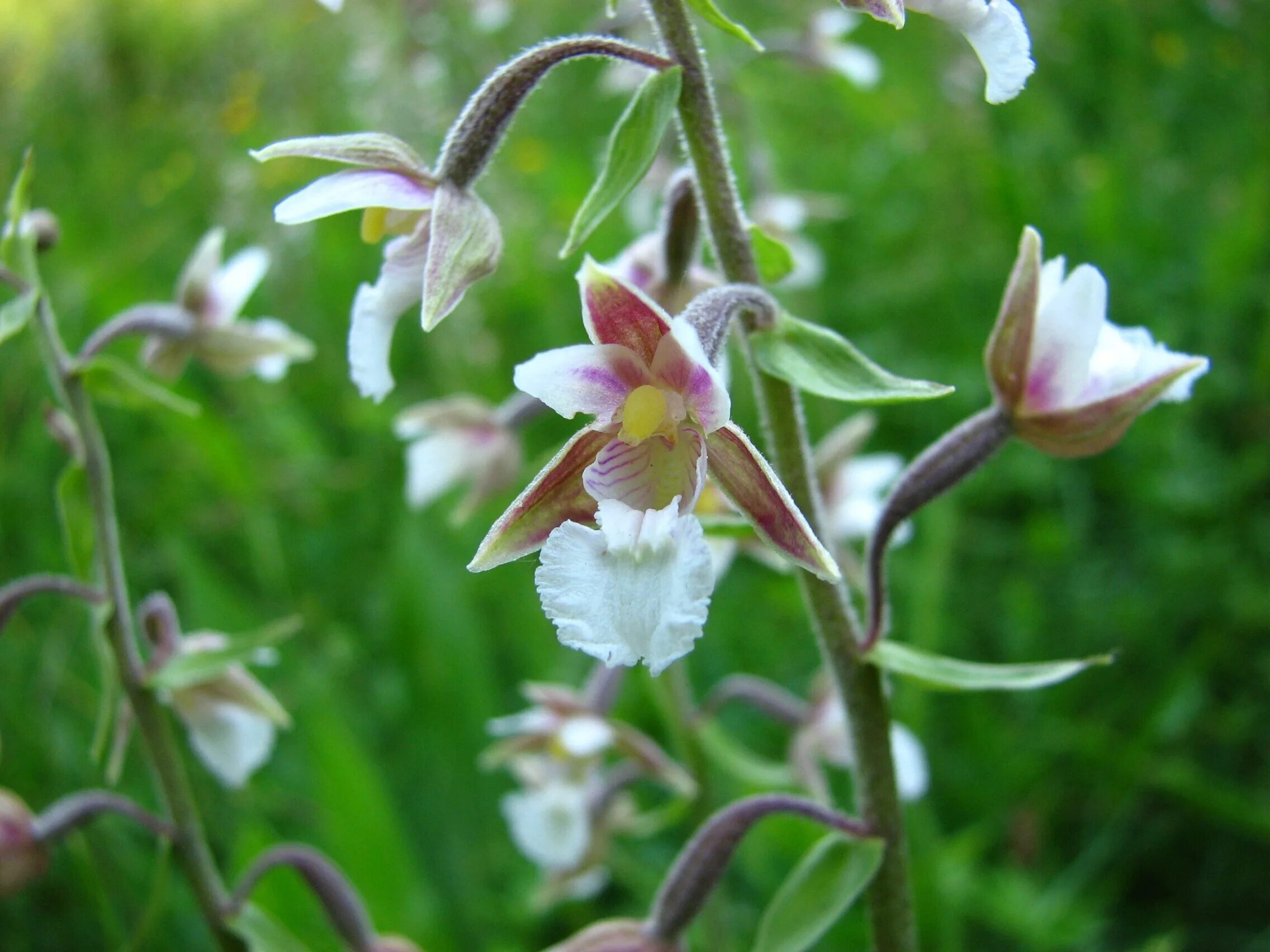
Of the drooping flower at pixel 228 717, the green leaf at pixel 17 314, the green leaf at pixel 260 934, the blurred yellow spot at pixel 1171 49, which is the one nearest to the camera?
the green leaf at pixel 17 314

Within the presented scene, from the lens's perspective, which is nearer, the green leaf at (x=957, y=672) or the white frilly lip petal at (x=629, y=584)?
the white frilly lip petal at (x=629, y=584)

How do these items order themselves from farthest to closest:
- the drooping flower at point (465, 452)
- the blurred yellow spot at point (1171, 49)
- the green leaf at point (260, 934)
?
the blurred yellow spot at point (1171, 49) → the drooping flower at point (465, 452) → the green leaf at point (260, 934)

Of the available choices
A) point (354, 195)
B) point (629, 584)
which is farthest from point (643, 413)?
point (354, 195)

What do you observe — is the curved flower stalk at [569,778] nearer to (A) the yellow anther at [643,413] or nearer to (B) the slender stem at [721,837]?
(B) the slender stem at [721,837]

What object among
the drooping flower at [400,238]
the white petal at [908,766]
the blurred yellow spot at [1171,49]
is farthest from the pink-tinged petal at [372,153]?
the blurred yellow spot at [1171,49]

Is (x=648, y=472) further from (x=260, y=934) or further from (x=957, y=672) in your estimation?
(x=260, y=934)

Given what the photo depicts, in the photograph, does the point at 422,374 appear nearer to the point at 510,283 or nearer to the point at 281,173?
the point at 510,283
